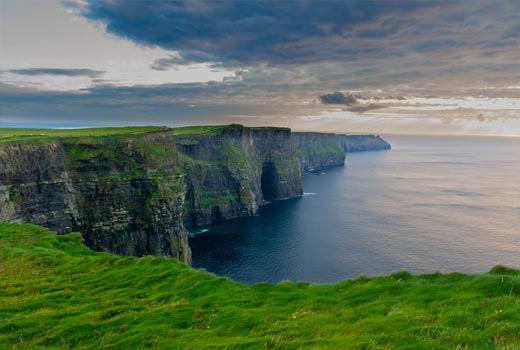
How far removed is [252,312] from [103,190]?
7295cm

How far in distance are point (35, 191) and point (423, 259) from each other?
3987 inches

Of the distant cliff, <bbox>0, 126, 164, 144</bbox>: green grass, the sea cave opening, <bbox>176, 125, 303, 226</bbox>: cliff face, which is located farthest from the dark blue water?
<bbox>0, 126, 164, 144</bbox>: green grass

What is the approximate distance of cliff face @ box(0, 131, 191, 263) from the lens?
69.8 m

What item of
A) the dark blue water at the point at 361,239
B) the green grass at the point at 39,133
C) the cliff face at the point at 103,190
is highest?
the green grass at the point at 39,133

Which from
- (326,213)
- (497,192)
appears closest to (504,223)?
(326,213)

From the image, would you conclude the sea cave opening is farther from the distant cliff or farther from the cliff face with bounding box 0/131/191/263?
the cliff face with bounding box 0/131/191/263

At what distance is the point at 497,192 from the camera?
19100 centimetres

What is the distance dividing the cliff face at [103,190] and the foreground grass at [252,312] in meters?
51.0

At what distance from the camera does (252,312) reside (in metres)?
19.6

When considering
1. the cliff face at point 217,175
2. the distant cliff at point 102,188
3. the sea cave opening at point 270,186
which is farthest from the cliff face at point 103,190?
the sea cave opening at point 270,186

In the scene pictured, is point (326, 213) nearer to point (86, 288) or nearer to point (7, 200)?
point (7, 200)

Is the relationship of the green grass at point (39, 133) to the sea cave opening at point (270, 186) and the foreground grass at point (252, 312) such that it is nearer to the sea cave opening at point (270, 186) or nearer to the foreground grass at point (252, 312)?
the foreground grass at point (252, 312)

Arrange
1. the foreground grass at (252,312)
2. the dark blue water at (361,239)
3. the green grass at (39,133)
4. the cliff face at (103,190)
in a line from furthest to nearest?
the dark blue water at (361,239) < the green grass at (39,133) < the cliff face at (103,190) < the foreground grass at (252,312)

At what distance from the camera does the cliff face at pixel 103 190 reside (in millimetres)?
69750
